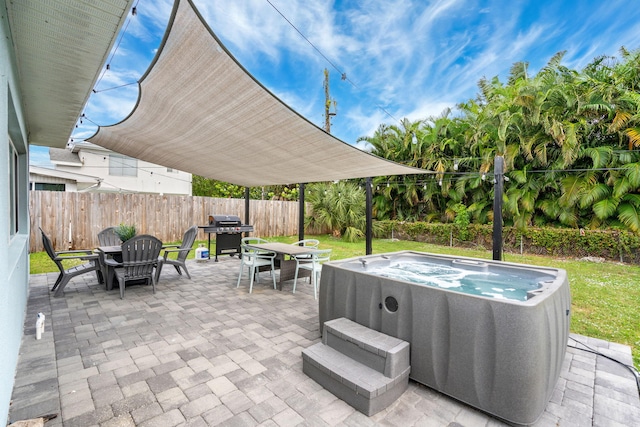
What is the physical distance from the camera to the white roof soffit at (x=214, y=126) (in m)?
2.96

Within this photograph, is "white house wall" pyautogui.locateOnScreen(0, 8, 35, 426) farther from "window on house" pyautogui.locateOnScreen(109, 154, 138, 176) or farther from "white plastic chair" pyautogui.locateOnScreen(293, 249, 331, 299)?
"window on house" pyautogui.locateOnScreen(109, 154, 138, 176)

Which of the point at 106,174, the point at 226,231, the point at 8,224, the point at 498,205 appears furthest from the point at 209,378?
the point at 106,174

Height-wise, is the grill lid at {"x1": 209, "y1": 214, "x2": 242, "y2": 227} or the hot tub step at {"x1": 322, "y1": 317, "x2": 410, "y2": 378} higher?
the grill lid at {"x1": 209, "y1": 214, "x2": 242, "y2": 227}

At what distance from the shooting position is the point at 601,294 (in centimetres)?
592

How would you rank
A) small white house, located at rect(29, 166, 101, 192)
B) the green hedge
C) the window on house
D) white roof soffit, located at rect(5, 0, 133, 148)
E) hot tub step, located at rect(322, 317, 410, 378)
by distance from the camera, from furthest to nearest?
the window on house < small white house, located at rect(29, 166, 101, 192) < the green hedge < hot tub step, located at rect(322, 317, 410, 378) < white roof soffit, located at rect(5, 0, 133, 148)

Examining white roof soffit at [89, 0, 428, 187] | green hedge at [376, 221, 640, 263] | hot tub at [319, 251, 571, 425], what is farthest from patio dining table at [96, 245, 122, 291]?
green hedge at [376, 221, 640, 263]

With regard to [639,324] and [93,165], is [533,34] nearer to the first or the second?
[639,324]

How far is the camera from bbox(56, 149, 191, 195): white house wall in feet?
50.0

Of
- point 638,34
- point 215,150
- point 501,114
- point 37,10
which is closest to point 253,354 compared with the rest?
point 37,10

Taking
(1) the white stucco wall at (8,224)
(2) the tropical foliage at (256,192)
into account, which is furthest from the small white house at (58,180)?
(1) the white stucco wall at (8,224)

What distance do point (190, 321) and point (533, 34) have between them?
14.8m

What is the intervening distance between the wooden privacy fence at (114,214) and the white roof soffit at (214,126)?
424cm

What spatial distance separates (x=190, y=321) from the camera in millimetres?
4207

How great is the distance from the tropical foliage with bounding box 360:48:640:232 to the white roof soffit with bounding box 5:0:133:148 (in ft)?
23.5
